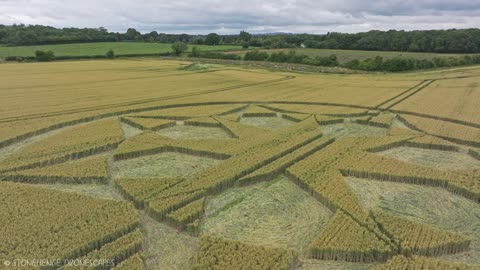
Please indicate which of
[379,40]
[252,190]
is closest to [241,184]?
[252,190]

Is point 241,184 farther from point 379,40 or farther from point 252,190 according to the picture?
point 379,40

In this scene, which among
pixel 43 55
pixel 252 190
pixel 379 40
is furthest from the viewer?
pixel 379 40

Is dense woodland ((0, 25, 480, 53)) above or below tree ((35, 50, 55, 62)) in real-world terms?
above

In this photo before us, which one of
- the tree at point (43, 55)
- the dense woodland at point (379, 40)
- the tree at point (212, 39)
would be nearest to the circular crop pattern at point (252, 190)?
Answer: the tree at point (43, 55)

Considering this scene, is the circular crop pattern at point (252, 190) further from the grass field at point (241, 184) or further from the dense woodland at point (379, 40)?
the dense woodland at point (379, 40)

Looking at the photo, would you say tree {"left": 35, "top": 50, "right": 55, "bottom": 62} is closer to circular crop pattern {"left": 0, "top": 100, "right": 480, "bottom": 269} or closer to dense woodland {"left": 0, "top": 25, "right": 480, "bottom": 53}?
dense woodland {"left": 0, "top": 25, "right": 480, "bottom": 53}

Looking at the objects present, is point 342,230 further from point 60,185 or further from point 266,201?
point 60,185

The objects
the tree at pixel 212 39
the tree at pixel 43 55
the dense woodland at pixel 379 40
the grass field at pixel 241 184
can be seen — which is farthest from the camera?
the tree at pixel 212 39

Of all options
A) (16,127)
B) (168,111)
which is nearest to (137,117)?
(168,111)

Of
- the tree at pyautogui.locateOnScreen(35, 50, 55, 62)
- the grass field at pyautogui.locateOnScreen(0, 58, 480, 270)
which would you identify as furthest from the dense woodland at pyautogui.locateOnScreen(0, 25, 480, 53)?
the grass field at pyautogui.locateOnScreen(0, 58, 480, 270)
